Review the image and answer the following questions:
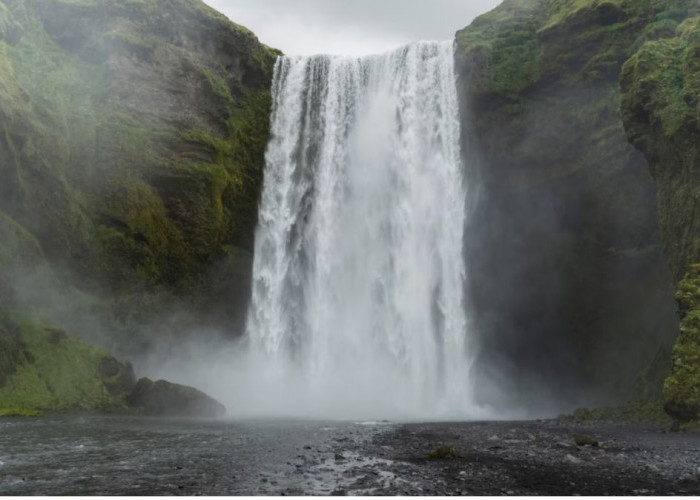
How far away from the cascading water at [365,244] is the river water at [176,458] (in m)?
14.5

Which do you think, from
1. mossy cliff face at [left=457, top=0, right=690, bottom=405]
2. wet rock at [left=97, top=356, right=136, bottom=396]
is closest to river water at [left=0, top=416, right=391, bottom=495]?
wet rock at [left=97, top=356, right=136, bottom=396]

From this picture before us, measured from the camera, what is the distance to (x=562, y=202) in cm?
3728

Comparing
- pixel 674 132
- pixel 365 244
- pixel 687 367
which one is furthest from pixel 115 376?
pixel 674 132

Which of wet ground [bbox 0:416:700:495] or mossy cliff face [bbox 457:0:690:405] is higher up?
mossy cliff face [bbox 457:0:690:405]

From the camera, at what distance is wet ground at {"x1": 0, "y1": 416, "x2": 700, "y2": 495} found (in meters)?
10.6

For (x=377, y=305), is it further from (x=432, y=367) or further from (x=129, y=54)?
A: (x=129, y=54)

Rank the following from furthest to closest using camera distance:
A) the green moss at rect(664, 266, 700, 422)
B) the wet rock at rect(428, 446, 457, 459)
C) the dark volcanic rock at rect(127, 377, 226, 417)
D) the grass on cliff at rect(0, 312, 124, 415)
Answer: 1. the dark volcanic rock at rect(127, 377, 226, 417)
2. the grass on cliff at rect(0, 312, 124, 415)
3. the green moss at rect(664, 266, 700, 422)
4. the wet rock at rect(428, 446, 457, 459)

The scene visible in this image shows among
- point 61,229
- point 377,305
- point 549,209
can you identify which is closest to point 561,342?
point 549,209

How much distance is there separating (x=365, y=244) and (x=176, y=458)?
89.5 feet

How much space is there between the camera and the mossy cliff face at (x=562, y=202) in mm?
34656

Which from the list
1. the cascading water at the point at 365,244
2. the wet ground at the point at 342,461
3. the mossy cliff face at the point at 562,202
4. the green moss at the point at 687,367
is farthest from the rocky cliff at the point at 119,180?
the green moss at the point at 687,367

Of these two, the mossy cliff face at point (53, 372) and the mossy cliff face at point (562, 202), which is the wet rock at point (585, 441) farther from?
the mossy cliff face at point (53, 372)

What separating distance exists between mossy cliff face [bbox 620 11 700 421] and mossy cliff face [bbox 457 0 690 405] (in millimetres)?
6101

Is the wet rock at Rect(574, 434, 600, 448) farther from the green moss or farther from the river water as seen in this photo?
the river water
